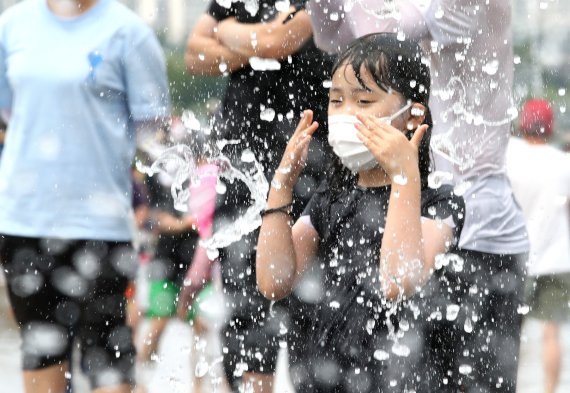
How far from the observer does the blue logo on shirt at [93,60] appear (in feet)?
12.4

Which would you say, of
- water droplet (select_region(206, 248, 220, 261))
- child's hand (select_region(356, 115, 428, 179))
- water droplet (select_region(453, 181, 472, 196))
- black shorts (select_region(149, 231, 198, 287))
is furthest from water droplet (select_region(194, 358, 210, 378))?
child's hand (select_region(356, 115, 428, 179))

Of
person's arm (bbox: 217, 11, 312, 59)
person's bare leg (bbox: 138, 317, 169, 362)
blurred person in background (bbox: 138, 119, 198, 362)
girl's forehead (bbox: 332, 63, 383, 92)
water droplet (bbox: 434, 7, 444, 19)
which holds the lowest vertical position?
person's bare leg (bbox: 138, 317, 169, 362)

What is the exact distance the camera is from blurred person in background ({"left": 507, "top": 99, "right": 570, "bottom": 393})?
4.55m

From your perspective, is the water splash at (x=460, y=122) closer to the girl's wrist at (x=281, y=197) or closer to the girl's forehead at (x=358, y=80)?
the girl's forehead at (x=358, y=80)

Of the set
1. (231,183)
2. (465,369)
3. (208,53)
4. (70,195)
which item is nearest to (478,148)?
(465,369)

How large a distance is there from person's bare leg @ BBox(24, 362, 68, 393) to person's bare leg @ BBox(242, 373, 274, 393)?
53 cm

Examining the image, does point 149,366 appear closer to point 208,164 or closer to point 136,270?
point 136,270

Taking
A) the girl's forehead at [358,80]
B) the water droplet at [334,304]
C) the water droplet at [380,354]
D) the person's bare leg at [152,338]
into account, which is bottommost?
the person's bare leg at [152,338]

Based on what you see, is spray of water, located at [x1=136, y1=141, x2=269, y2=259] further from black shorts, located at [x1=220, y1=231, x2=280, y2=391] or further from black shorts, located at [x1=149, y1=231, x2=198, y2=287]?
black shorts, located at [x1=149, y1=231, x2=198, y2=287]

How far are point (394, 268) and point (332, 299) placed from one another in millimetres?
205

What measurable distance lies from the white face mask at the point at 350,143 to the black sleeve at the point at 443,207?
14 cm

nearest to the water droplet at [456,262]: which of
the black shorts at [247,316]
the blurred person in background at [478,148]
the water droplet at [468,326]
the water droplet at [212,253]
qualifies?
the blurred person in background at [478,148]

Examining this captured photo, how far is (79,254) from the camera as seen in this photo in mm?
3775

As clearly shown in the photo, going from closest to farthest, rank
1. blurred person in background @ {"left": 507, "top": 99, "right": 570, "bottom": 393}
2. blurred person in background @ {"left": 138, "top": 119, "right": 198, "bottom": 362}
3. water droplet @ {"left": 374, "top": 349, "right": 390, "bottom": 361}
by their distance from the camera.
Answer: water droplet @ {"left": 374, "top": 349, "right": 390, "bottom": 361} → blurred person in background @ {"left": 507, "top": 99, "right": 570, "bottom": 393} → blurred person in background @ {"left": 138, "top": 119, "right": 198, "bottom": 362}
